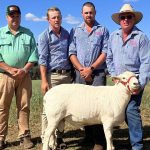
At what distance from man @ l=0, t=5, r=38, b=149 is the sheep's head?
2.36m

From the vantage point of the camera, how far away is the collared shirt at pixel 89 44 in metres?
9.05

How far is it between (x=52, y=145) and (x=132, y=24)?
3.10 m

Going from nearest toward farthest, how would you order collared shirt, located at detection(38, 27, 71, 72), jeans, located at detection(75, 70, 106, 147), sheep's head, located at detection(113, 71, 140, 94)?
sheep's head, located at detection(113, 71, 140, 94) < jeans, located at detection(75, 70, 106, 147) < collared shirt, located at detection(38, 27, 71, 72)

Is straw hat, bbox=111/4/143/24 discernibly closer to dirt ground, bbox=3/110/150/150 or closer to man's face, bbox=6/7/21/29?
man's face, bbox=6/7/21/29

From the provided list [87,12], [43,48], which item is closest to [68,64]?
[43,48]

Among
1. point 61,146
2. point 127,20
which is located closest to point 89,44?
point 127,20

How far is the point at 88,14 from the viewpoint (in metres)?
8.98

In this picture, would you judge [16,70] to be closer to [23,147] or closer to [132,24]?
[23,147]

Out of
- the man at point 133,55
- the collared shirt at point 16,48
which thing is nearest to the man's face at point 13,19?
the collared shirt at point 16,48

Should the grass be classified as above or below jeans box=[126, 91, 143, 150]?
below

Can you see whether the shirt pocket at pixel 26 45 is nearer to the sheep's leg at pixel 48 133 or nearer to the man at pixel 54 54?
the man at pixel 54 54

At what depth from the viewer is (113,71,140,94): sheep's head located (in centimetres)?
783

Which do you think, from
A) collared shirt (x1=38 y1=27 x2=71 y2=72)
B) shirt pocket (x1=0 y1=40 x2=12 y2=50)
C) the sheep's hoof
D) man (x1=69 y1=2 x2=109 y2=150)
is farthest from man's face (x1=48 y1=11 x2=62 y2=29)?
the sheep's hoof

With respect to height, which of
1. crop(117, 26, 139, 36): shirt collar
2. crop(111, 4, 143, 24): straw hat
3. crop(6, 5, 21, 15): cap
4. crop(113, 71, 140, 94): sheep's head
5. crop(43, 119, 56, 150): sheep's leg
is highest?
crop(6, 5, 21, 15): cap
